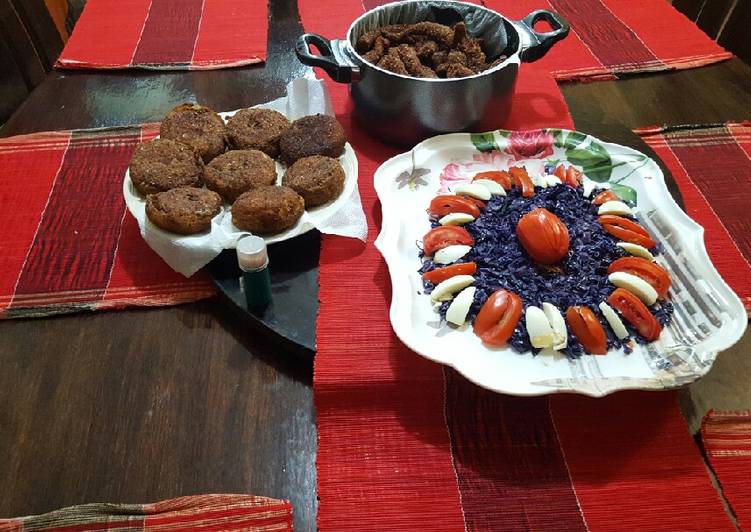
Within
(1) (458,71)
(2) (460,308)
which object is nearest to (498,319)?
(2) (460,308)

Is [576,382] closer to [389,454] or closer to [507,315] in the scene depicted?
[507,315]

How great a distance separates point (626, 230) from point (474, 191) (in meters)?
0.27

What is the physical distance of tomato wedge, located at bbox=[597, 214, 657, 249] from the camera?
3.22 feet

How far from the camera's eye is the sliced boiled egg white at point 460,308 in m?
0.86

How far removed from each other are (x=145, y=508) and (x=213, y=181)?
58 centimetres

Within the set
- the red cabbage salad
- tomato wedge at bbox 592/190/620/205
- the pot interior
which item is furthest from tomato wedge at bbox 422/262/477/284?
the pot interior

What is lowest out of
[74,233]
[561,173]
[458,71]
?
[74,233]

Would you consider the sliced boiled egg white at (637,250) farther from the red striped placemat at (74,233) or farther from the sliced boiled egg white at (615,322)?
the red striped placemat at (74,233)

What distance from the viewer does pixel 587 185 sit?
1161 millimetres

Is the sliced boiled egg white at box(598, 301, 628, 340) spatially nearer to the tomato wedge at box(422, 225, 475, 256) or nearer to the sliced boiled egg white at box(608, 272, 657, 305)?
the sliced boiled egg white at box(608, 272, 657, 305)

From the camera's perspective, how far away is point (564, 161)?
1.21 meters

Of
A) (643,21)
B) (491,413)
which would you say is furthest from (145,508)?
(643,21)

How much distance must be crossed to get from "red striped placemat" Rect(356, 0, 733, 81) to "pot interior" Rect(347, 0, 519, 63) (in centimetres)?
33

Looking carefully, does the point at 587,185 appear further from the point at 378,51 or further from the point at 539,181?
the point at 378,51
